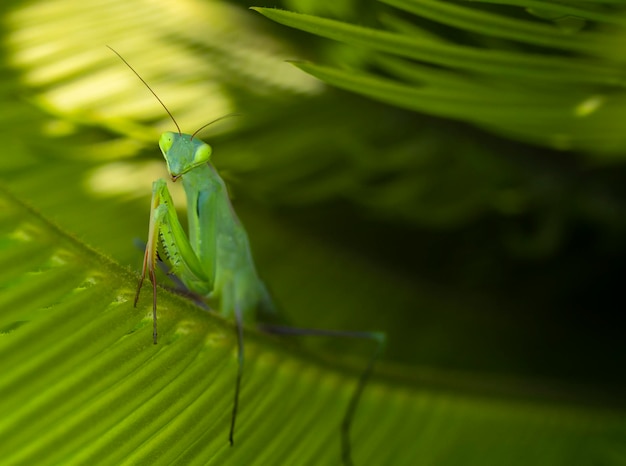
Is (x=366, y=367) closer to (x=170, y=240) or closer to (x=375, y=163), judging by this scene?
(x=170, y=240)

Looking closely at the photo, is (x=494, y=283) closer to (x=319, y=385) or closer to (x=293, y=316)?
(x=293, y=316)

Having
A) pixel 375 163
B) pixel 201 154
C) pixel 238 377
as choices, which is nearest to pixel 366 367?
pixel 238 377

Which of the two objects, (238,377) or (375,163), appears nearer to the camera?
(238,377)

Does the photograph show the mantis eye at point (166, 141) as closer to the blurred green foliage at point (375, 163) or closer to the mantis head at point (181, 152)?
the mantis head at point (181, 152)

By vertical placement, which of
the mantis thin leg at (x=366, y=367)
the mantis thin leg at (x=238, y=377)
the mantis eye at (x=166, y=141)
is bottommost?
the mantis thin leg at (x=366, y=367)

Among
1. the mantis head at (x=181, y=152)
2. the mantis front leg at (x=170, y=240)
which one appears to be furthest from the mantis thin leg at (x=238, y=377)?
the mantis head at (x=181, y=152)

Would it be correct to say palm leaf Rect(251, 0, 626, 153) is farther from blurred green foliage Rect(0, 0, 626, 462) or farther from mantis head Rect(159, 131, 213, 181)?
mantis head Rect(159, 131, 213, 181)

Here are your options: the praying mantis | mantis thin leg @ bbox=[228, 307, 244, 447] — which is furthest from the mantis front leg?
mantis thin leg @ bbox=[228, 307, 244, 447]
